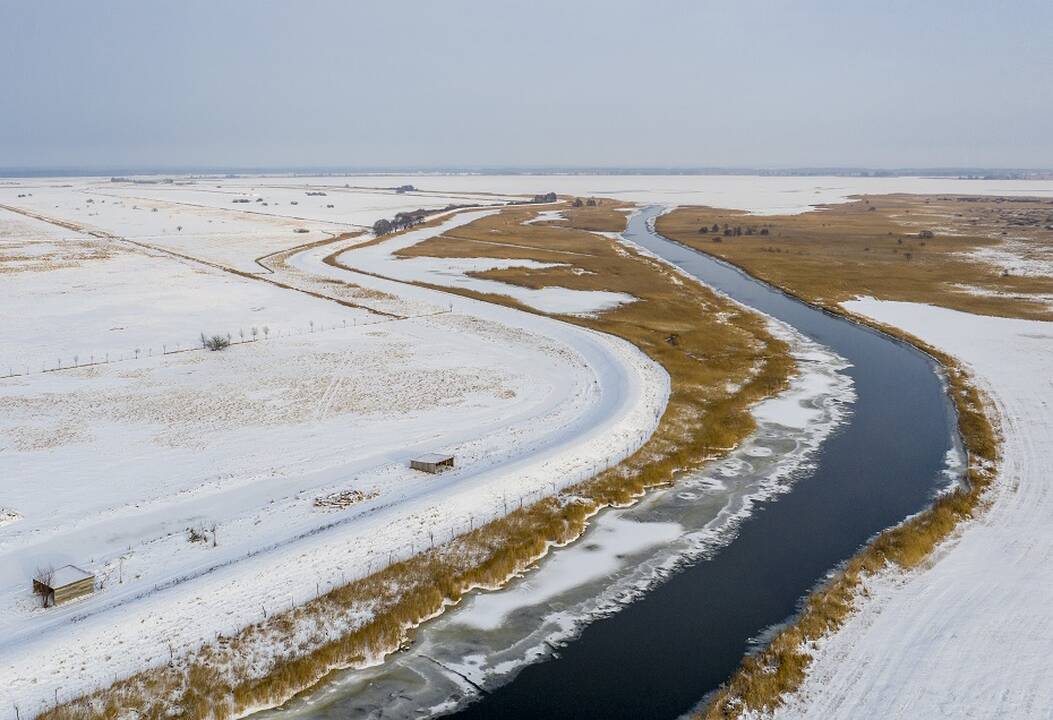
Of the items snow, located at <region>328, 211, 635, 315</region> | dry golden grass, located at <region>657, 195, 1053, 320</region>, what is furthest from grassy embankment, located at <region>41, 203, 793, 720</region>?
dry golden grass, located at <region>657, 195, 1053, 320</region>

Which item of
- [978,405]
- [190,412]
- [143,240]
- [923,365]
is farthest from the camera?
[143,240]

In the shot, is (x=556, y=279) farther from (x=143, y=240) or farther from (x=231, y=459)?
(x=143, y=240)

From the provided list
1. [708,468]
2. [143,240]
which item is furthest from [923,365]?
[143,240]

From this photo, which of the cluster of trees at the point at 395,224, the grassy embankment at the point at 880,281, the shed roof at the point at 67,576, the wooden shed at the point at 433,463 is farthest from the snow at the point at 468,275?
the shed roof at the point at 67,576

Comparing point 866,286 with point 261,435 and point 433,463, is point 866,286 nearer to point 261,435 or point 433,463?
point 433,463

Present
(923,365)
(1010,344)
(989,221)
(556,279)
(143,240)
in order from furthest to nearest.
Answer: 1. (989,221)
2. (143,240)
3. (556,279)
4. (1010,344)
5. (923,365)

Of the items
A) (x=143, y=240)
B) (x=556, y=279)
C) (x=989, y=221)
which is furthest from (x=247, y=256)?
(x=989, y=221)

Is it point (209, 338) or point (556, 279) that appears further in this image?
point (556, 279)

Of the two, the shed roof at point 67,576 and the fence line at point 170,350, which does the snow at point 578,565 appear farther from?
the fence line at point 170,350

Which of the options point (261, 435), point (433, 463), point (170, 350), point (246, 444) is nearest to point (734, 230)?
point (170, 350)
